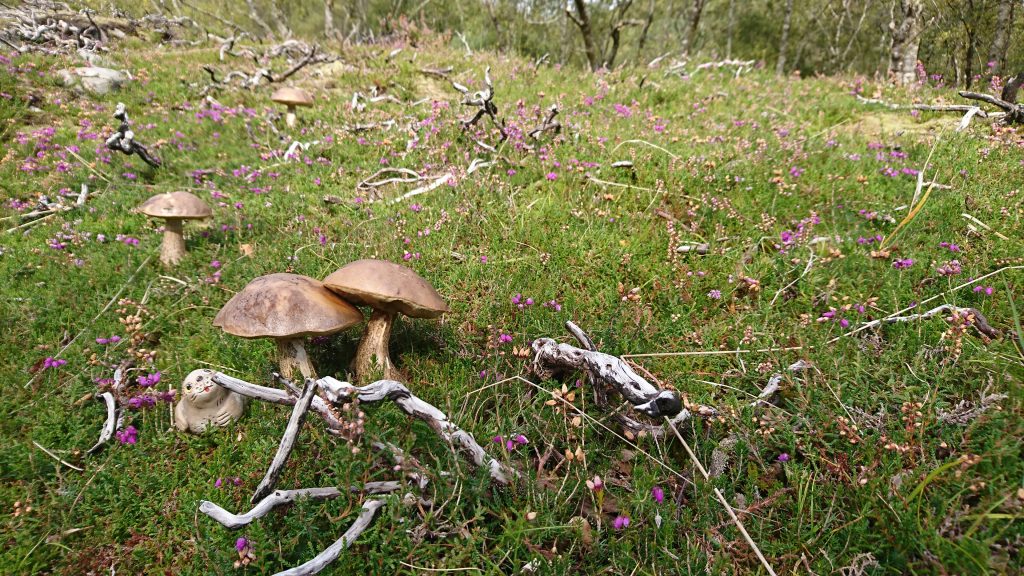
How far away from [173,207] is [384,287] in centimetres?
290

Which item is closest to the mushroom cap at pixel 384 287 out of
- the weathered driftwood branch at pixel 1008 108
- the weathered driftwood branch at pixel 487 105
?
the weathered driftwood branch at pixel 487 105

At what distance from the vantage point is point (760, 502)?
1964mm

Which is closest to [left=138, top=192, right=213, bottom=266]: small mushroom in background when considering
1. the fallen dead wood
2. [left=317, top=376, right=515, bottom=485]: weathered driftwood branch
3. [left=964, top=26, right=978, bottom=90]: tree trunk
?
[left=317, top=376, right=515, bottom=485]: weathered driftwood branch

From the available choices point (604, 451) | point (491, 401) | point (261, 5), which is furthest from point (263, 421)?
point (261, 5)

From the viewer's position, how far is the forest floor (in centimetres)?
191

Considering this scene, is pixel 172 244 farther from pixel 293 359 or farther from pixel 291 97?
pixel 291 97

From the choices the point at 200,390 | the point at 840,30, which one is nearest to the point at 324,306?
the point at 200,390

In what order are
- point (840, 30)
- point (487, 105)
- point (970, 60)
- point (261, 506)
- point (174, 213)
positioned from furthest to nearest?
point (840, 30), point (970, 60), point (487, 105), point (174, 213), point (261, 506)

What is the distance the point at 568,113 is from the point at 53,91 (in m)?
9.40

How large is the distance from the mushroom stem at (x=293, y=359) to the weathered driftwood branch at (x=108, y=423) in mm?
1083

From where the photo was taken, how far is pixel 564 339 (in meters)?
2.98

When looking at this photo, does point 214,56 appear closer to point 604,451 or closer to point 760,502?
point 604,451

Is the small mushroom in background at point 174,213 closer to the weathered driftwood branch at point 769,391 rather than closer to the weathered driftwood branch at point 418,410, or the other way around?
the weathered driftwood branch at point 418,410

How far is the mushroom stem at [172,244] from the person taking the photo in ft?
13.7
